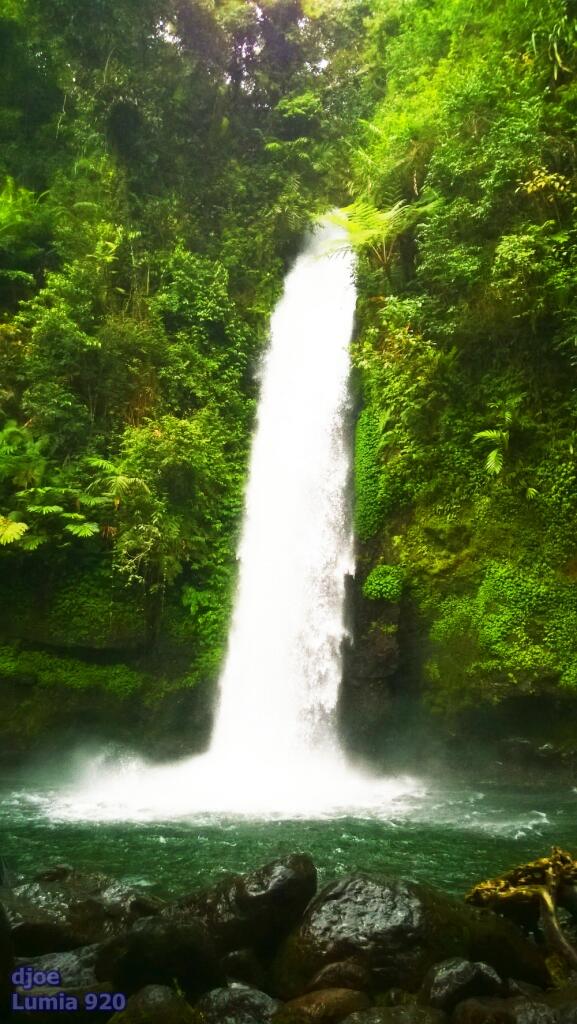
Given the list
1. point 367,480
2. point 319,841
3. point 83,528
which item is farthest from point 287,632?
point 319,841

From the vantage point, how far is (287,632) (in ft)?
37.2

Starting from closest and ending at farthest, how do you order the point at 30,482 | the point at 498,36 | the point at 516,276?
the point at 516,276, the point at 30,482, the point at 498,36

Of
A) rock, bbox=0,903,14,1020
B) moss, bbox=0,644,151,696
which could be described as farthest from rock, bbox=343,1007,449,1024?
moss, bbox=0,644,151,696

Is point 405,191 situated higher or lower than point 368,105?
lower

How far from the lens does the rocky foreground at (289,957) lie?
3463 mm

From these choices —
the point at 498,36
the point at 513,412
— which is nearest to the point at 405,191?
the point at 498,36

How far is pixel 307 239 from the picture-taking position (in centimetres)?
1662

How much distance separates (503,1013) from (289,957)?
128 cm

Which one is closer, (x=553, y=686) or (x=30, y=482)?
(x=553, y=686)

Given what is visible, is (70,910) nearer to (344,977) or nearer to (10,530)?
(344,977)

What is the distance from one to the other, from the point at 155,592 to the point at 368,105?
47.7 ft

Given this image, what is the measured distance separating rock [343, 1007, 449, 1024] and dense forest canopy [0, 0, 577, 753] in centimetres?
617

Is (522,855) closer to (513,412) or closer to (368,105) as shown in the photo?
(513,412)

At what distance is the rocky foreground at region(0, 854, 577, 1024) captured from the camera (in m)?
3.46
